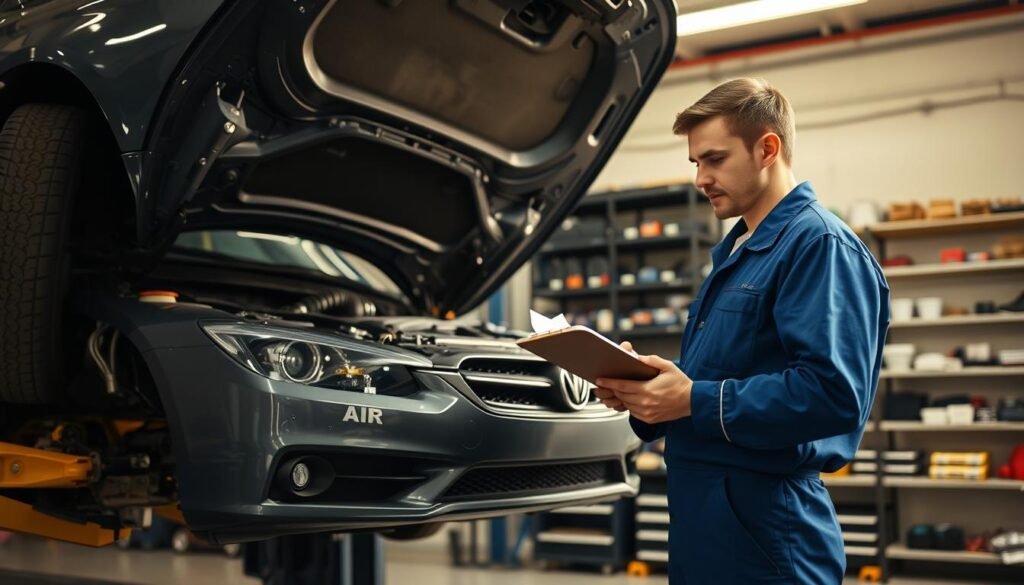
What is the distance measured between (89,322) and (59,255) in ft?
0.96

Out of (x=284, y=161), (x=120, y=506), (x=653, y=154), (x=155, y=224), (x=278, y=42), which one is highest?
(x=653, y=154)

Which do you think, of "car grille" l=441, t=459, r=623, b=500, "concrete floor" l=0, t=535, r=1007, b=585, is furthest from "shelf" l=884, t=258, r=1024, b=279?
"car grille" l=441, t=459, r=623, b=500

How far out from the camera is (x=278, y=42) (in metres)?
2.54

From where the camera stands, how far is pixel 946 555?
618cm

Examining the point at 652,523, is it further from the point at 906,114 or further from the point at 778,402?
the point at 778,402

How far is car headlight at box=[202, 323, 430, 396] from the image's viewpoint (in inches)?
92.2

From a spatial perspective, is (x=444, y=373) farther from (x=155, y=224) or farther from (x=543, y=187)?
(x=543, y=187)

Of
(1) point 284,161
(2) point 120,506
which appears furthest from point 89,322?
(1) point 284,161

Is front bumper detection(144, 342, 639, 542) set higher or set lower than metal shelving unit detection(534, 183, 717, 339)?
lower

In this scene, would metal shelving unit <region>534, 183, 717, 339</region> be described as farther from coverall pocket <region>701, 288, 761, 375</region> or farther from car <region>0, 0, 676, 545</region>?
coverall pocket <region>701, 288, 761, 375</region>

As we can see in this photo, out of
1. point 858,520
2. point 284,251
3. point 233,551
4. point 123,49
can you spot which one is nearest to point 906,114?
point 858,520

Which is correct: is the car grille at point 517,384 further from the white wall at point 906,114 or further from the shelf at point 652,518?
the white wall at point 906,114

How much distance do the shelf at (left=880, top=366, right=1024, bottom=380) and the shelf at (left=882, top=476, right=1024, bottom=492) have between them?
2.18ft

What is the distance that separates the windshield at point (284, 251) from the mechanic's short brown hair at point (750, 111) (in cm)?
208
